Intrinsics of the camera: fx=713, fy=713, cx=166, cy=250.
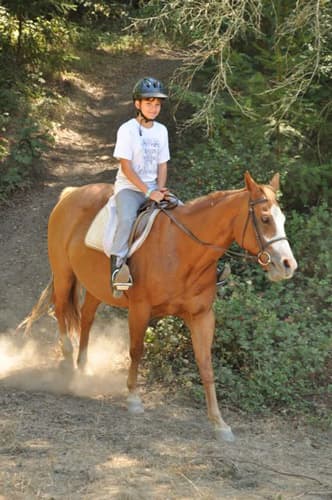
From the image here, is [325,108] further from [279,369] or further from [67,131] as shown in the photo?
[67,131]

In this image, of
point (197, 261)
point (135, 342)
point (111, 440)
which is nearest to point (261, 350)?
point (135, 342)

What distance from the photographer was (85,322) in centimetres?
832

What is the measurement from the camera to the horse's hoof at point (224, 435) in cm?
638

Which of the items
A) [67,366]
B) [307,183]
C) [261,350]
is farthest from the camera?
[307,183]

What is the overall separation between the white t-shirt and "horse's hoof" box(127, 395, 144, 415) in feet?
6.80

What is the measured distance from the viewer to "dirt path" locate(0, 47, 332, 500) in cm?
518

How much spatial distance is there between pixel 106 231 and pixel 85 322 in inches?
64.8

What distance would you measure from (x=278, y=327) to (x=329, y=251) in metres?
1.98

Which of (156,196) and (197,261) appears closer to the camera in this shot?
(197,261)

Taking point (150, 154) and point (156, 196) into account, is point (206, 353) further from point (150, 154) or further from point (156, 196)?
point (150, 154)

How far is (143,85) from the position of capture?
671 centimetres

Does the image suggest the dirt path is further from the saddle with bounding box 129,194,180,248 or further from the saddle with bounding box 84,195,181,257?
the saddle with bounding box 129,194,180,248

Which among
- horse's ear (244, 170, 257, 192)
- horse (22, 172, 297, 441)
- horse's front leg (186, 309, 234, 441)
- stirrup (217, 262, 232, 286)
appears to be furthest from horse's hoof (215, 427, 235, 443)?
horse's ear (244, 170, 257, 192)

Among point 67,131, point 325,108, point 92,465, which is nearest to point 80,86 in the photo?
point 67,131
